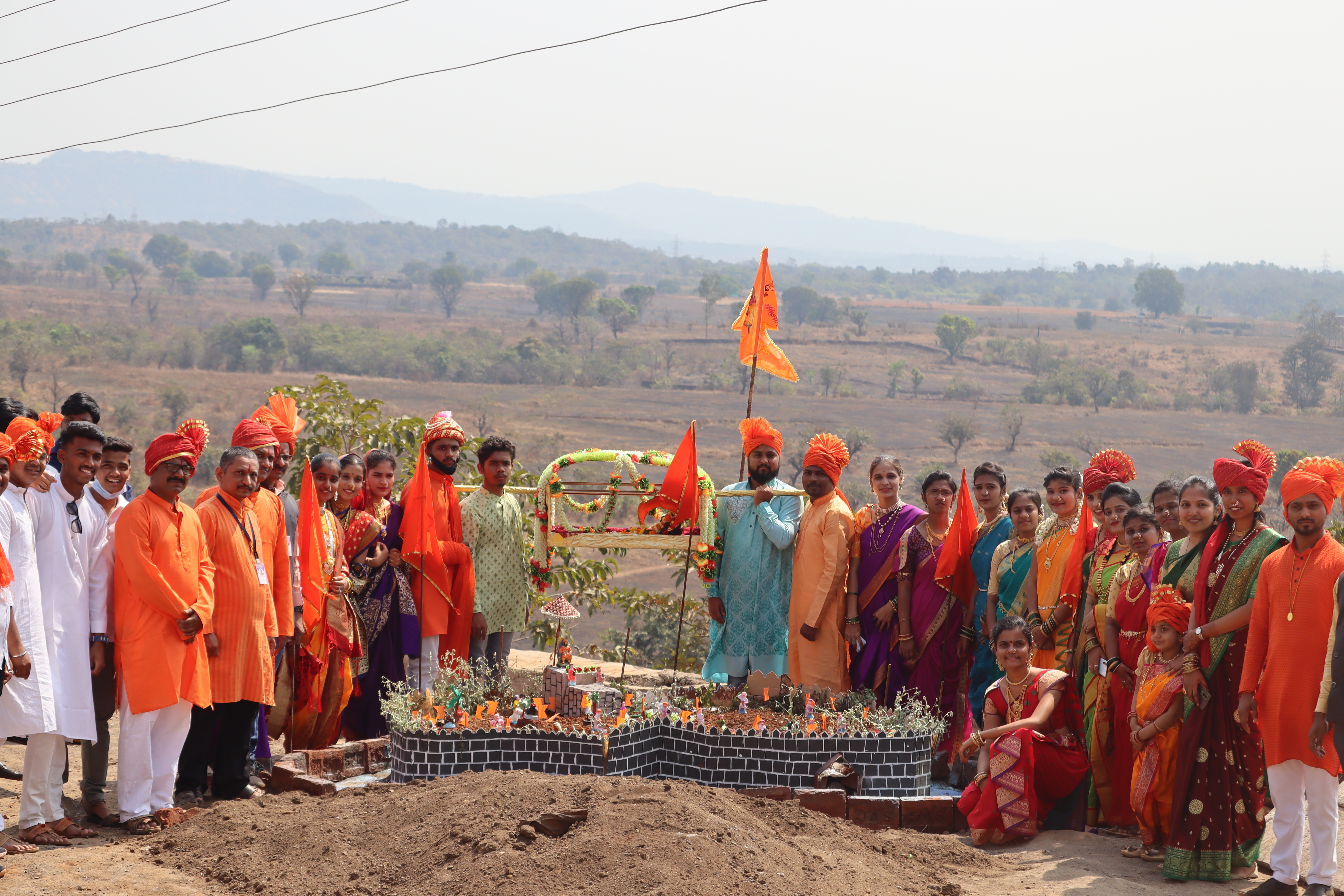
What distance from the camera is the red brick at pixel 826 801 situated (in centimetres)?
571

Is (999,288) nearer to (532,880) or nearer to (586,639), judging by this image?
(586,639)

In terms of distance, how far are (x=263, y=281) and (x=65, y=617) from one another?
93.9 metres

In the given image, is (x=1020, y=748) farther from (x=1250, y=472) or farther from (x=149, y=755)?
(x=149, y=755)

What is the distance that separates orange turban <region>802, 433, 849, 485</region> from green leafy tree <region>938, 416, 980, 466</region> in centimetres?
3901

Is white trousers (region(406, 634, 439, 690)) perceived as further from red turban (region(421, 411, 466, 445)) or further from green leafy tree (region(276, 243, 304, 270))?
green leafy tree (region(276, 243, 304, 270))

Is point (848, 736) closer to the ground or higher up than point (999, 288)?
closer to the ground

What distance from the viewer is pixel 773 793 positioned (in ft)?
18.9

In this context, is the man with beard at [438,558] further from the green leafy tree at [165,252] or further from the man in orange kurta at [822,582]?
the green leafy tree at [165,252]

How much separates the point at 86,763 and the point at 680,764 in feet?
9.09

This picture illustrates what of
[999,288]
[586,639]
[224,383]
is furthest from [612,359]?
[999,288]

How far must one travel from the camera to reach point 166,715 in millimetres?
5559

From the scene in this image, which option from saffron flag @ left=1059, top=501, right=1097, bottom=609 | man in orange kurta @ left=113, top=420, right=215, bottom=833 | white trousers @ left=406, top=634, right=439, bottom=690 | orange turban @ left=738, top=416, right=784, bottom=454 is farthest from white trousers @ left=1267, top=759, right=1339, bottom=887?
man in orange kurta @ left=113, top=420, right=215, bottom=833

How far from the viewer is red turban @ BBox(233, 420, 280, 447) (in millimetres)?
6000

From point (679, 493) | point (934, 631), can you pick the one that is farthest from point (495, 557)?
point (934, 631)
